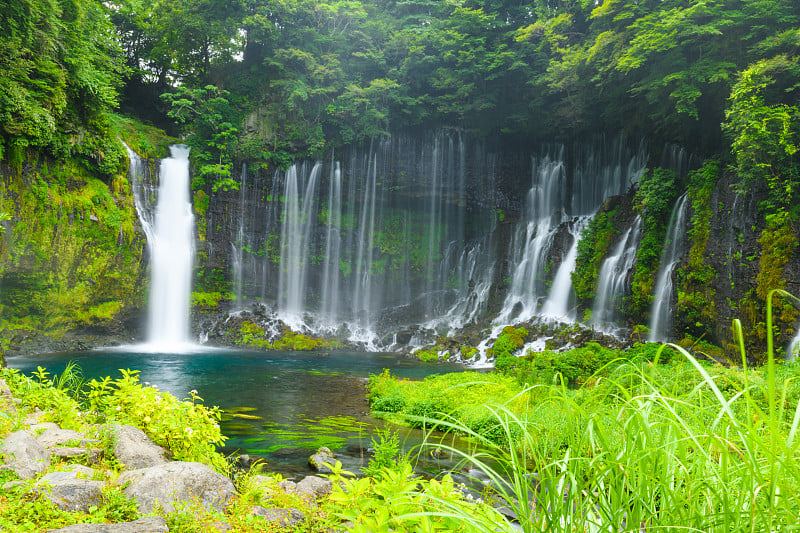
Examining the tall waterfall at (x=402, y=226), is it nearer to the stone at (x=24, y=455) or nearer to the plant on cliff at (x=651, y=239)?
the plant on cliff at (x=651, y=239)

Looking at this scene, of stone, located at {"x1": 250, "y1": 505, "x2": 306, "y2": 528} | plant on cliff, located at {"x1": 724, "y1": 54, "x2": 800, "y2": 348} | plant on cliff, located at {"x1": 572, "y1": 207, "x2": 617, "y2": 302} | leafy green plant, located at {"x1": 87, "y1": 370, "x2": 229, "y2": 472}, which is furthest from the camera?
plant on cliff, located at {"x1": 572, "y1": 207, "x2": 617, "y2": 302}

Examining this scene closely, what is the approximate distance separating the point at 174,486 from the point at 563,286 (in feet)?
59.6

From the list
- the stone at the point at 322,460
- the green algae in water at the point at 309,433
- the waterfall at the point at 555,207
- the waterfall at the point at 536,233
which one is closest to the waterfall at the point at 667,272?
the waterfall at the point at 555,207

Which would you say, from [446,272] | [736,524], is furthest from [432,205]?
[736,524]

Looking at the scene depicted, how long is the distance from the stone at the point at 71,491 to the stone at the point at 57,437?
83 centimetres

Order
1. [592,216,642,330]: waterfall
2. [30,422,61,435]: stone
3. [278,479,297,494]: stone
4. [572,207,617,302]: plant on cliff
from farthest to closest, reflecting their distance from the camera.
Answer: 1. [572,207,617,302]: plant on cliff
2. [592,216,642,330]: waterfall
3. [30,422,61,435]: stone
4. [278,479,297,494]: stone

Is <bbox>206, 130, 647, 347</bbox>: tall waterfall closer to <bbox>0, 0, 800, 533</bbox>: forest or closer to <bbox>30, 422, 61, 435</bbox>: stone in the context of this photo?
<bbox>0, 0, 800, 533</bbox>: forest

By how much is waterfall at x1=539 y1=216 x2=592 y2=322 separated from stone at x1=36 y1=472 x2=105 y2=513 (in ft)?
56.5

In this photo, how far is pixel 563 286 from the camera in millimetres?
19281

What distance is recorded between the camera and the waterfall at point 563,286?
19.0m

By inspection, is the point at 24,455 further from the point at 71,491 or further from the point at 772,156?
the point at 772,156

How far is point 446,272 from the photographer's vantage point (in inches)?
986

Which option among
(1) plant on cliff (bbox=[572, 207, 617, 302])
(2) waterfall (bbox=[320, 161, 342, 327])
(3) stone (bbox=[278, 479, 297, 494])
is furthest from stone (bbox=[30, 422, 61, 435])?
(2) waterfall (bbox=[320, 161, 342, 327])

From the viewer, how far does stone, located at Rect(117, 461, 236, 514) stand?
9.89 ft
